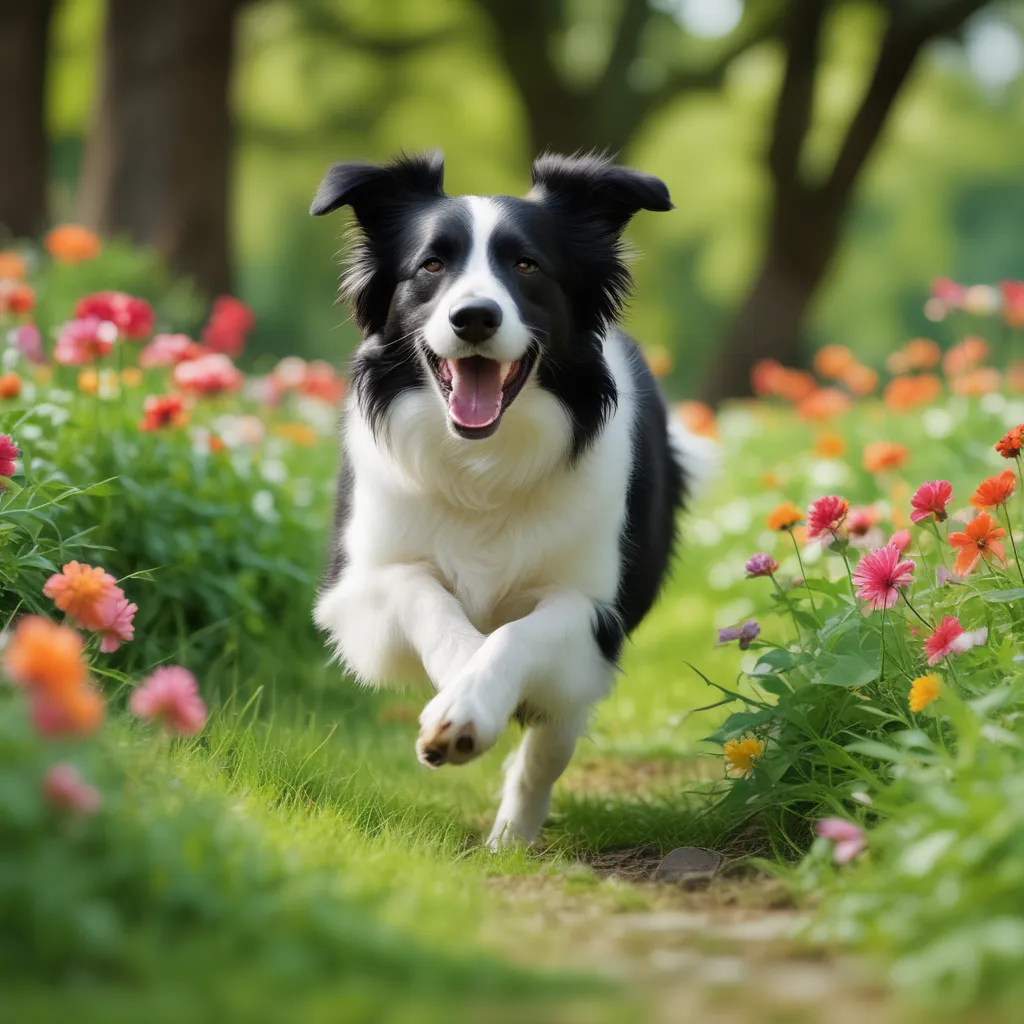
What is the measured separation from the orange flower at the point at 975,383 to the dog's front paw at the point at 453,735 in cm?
387

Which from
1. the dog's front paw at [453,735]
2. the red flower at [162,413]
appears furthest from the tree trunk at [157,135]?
the dog's front paw at [453,735]

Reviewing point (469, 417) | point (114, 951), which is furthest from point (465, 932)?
point (469, 417)

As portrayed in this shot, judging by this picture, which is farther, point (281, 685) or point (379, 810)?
point (281, 685)

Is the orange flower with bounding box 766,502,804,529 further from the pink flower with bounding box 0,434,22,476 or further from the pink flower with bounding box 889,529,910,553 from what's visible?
the pink flower with bounding box 0,434,22,476

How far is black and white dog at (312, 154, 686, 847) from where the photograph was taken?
3.59m

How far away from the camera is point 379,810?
143 inches

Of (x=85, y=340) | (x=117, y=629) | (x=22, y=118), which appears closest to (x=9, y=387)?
(x=85, y=340)

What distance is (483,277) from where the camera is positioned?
11.7ft

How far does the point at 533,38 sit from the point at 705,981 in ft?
46.8

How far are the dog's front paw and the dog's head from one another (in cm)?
84

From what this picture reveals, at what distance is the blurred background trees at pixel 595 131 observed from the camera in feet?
34.1

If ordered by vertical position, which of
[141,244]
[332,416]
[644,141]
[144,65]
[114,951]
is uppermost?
[644,141]

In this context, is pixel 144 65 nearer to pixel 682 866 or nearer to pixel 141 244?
pixel 141 244

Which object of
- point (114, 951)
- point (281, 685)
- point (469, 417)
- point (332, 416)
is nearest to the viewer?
point (114, 951)
